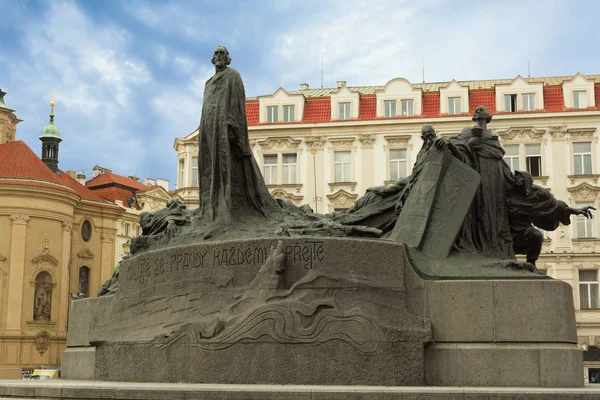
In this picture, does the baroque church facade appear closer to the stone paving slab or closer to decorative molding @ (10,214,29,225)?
decorative molding @ (10,214,29,225)

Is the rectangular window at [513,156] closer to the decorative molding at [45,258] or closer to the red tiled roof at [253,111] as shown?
the red tiled roof at [253,111]

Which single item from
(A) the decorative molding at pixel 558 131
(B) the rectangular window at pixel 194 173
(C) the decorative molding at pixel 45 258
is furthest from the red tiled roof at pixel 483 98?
(C) the decorative molding at pixel 45 258

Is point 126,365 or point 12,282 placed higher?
point 12,282

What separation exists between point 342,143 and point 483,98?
7160 mm

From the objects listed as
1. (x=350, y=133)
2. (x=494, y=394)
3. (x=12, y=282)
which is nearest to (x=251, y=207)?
(x=494, y=394)

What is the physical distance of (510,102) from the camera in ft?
136

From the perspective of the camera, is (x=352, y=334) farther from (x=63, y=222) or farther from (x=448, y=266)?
(x=63, y=222)

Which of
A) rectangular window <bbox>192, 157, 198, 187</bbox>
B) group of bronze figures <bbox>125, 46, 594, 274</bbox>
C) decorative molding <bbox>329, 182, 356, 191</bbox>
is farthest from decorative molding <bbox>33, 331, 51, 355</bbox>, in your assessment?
group of bronze figures <bbox>125, 46, 594, 274</bbox>

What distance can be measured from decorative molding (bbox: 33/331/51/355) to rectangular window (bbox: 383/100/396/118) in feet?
83.2

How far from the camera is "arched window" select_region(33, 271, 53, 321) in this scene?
175 feet

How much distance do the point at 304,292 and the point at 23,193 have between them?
46.0 m

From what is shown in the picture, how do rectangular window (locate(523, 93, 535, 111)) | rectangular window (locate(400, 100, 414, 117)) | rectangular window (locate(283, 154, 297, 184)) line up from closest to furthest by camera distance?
rectangular window (locate(523, 93, 535, 111)), rectangular window (locate(283, 154, 297, 184)), rectangular window (locate(400, 100, 414, 117))

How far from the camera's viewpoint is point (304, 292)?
10.7m

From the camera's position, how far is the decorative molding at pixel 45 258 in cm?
5358
